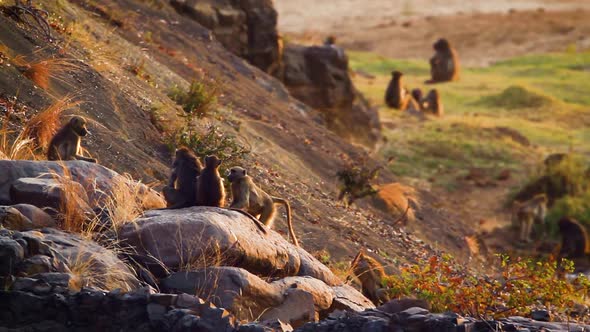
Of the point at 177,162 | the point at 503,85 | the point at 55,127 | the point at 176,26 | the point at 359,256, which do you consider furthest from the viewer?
the point at 503,85

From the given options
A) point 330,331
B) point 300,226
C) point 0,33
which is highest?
point 0,33

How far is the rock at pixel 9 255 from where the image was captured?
339 inches

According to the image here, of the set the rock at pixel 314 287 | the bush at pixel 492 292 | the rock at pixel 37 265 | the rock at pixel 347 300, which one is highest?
the rock at pixel 37 265

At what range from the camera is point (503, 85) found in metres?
45.1

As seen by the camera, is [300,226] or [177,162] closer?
[177,162]

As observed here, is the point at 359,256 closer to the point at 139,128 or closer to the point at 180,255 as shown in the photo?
the point at 139,128

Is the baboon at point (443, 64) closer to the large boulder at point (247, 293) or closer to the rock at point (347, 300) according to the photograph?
the rock at point (347, 300)

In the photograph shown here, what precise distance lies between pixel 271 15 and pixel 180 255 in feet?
59.2

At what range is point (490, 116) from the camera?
38.0m

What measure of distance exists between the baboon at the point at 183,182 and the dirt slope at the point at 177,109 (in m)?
1.58

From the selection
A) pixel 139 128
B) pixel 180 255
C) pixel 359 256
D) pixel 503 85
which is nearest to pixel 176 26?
pixel 139 128

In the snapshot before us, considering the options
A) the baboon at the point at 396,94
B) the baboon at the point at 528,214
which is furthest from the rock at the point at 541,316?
the baboon at the point at 396,94

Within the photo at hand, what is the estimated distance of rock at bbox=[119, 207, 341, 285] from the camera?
9.66m

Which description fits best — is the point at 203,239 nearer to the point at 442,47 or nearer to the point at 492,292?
the point at 492,292
